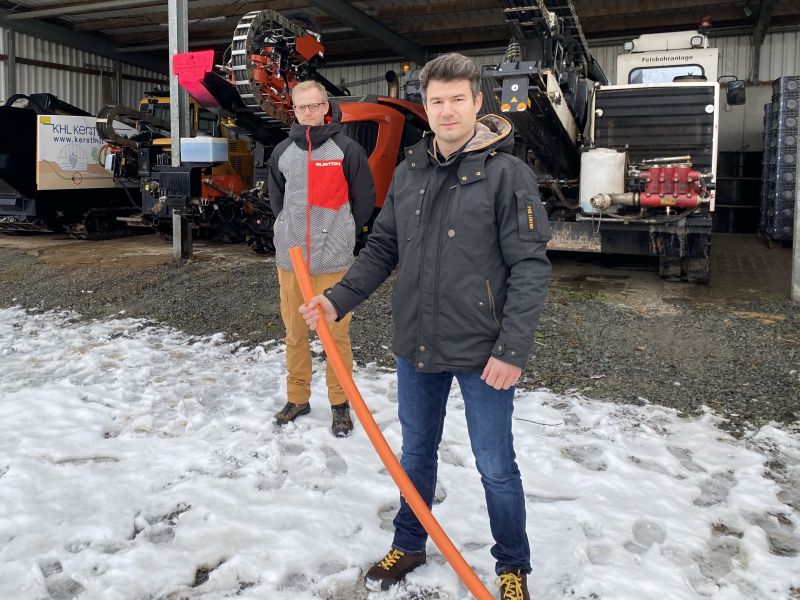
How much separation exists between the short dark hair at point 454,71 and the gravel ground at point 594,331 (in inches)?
103

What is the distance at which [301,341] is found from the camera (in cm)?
375

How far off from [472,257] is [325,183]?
1.63 m

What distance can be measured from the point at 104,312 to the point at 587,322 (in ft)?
13.7

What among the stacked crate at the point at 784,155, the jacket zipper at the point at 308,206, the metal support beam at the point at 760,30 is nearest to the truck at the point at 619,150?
the stacked crate at the point at 784,155

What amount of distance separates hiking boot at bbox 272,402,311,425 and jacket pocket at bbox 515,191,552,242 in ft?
6.84

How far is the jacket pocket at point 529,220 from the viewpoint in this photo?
2.08m


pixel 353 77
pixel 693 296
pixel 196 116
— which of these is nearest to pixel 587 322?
pixel 693 296

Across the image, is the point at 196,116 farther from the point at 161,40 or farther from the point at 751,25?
the point at 751,25

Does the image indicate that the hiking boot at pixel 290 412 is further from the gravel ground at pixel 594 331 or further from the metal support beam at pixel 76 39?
the metal support beam at pixel 76 39

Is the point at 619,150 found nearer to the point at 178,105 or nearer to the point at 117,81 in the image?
the point at 178,105

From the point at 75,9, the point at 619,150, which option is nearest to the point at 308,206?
the point at 619,150

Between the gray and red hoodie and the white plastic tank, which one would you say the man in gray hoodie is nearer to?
the gray and red hoodie

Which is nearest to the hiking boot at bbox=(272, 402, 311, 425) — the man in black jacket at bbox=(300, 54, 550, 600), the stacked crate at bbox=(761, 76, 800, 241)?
the man in black jacket at bbox=(300, 54, 550, 600)

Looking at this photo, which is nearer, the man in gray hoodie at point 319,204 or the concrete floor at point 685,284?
the man in gray hoodie at point 319,204
